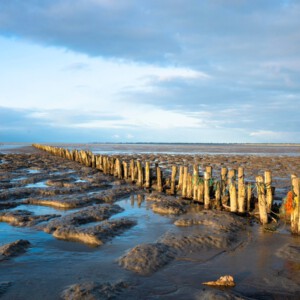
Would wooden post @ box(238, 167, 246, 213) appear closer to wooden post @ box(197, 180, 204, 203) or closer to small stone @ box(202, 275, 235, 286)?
wooden post @ box(197, 180, 204, 203)

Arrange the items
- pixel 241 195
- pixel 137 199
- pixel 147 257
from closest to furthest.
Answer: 1. pixel 147 257
2. pixel 241 195
3. pixel 137 199

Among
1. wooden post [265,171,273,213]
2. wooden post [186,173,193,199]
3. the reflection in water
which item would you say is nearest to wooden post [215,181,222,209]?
wooden post [186,173,193,199]

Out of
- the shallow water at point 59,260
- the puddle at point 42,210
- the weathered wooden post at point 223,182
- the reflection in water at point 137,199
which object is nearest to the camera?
the shallow water at point 59,260

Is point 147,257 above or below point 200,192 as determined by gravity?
below

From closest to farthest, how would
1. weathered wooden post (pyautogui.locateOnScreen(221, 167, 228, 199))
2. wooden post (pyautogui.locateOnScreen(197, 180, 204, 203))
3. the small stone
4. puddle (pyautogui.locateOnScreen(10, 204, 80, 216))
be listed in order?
the small stone
puddle (pyautogui.locateOnScreen(10, 204, 80, 216))
weathered wooden post (pyautogui.locateOnScreen(221, 167, 228, 199))
wooden post (pyautogui.locateOnScreen(197, 180, 204, 203))

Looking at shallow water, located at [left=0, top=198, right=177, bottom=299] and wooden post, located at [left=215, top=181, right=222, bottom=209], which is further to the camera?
wooden post, located at [left=215, top=181, right=222, bottom=209]

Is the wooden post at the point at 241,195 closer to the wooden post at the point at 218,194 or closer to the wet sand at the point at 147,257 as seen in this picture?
the wet sand at the point at 147,257

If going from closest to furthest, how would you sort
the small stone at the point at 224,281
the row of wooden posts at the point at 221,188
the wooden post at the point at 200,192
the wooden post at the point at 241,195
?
the small stone at the point at 224,281
the row of wooden posts at the point at 221,188
the wooden post at the point at 241,195
the wooden post at the point at 200,192

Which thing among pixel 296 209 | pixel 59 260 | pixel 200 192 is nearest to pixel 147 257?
pixel 59 260

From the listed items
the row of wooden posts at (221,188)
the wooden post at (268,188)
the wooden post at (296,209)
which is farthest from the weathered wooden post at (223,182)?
the wooden post at (296,209)

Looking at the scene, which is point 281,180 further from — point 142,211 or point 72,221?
point 72,221

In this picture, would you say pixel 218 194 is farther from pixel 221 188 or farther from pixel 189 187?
pixel 189 187


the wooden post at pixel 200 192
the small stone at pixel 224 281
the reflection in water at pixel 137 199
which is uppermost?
the wooden post at pixel 200 192

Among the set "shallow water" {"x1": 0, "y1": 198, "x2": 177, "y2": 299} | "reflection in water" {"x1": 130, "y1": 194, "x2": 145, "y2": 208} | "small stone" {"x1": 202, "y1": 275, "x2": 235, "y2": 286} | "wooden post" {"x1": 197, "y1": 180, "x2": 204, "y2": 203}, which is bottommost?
"shallow water" {"x1": 0, "y1": 198, "x2": 177, "y2": 299}
